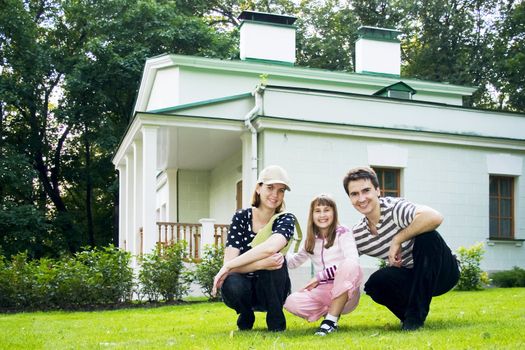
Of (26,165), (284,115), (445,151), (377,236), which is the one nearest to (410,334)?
(377,236)

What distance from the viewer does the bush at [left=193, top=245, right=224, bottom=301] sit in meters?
12.7

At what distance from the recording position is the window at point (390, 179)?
1587 centimetres

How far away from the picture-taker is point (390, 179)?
1599cm

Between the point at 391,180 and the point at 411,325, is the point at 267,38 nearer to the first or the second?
the point at 391,180

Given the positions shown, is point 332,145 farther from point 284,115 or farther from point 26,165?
point 26,165

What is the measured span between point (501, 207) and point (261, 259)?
12791 mm

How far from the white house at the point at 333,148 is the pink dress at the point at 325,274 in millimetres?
9049

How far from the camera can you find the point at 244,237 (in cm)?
591

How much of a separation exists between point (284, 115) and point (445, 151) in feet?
12.4

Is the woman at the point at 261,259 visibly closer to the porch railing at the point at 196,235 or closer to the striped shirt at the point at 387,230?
the striped shirt at the point at 387,230

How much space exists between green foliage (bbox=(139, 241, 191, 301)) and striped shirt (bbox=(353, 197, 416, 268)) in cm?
716

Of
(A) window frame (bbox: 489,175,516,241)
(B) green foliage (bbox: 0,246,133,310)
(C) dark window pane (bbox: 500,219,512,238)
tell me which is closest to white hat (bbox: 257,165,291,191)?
(B) green foliage (bbox: 0,246,133,310)

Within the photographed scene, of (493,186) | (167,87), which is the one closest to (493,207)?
(493,186)

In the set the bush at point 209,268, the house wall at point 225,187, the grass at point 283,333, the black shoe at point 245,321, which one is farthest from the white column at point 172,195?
the black shoe at point 245,321
